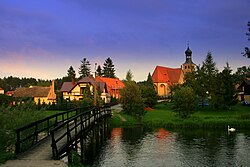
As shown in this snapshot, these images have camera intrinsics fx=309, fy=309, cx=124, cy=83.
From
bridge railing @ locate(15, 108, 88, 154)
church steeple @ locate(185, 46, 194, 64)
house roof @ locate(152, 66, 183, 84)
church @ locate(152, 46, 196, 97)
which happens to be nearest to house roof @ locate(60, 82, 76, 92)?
church @ locate(152, 46, 196, 97)

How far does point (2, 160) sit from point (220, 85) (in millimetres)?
44905

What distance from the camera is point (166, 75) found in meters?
97.9

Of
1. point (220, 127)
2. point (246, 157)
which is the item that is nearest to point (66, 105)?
point (220, 127)

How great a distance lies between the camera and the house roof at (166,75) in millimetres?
95938

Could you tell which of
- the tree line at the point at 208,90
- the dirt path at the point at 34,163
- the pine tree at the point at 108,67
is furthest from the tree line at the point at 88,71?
the dirt path at the point at 34,163

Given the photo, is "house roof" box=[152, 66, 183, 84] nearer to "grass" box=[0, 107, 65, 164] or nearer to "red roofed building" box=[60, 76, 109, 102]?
"red roofed building" box=[60, 76, 109, 102]

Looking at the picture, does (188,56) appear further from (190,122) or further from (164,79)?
(190,122)

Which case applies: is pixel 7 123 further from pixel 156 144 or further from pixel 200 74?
pixel 200 74

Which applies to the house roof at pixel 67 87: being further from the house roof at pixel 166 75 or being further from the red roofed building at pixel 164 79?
the house roof at pixel 166 75

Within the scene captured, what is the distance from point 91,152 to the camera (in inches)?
947

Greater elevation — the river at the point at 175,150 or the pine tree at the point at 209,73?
the pine tree at the point at 209,73

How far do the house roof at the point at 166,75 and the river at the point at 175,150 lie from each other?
2424 inches

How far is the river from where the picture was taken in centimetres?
2080

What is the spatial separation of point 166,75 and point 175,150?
242 feet
